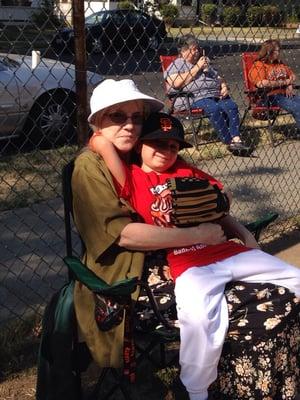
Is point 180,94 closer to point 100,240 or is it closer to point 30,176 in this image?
point 30,176

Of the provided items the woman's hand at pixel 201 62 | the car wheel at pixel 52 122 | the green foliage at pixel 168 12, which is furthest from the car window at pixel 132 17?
the woman's hand at pixel 201 62

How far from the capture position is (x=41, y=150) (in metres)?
6.39

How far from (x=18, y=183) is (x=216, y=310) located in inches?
134

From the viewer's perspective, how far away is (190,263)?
254 centimetres

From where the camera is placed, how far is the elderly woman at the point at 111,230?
2414mm

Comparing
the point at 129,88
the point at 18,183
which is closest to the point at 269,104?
the point at 18,183

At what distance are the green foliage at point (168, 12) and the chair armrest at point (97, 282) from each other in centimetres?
189

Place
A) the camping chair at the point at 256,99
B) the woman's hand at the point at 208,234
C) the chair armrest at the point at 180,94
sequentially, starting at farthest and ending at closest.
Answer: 1. the camping chair at the point at 256,99
2. the chair armrest at the point at 180,94
3. the woman's hand at the point at 208,234

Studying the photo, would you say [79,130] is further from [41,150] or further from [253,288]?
[41,150]

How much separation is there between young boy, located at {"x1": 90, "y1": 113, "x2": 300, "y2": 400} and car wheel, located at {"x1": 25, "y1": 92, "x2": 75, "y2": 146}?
296cm

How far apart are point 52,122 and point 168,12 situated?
2.18 m

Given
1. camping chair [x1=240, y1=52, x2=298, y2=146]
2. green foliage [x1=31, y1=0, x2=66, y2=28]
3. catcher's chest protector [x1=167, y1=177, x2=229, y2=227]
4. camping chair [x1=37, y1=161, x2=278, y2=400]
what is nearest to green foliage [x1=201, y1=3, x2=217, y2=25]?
green foliage [x1=31, y1=0, x2=66, y2=28]

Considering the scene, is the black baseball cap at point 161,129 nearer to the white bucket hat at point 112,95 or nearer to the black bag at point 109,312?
the white bucket hat at point 112,95

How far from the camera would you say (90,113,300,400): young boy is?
7.70 ft
